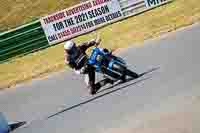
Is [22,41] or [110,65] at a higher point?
[110,65]

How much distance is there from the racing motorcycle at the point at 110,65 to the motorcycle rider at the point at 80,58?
165mm

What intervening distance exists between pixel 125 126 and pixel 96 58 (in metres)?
4.76

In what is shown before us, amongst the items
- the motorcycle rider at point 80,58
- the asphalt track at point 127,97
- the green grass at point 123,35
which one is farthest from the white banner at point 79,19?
the motorcycle rider at point 80,58

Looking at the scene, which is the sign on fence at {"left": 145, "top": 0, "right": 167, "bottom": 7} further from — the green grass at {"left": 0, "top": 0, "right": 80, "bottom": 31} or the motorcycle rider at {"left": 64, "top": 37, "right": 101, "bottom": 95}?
the motorcycle rider at {"left": 64, "top": 37, "right": 101, "bottom": 95}

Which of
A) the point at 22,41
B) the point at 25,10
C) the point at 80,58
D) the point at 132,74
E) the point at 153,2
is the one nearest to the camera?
the point at 132,74

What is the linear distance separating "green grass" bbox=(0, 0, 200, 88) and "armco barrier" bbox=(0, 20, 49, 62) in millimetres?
648

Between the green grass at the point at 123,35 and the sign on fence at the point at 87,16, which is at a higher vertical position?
the sign on fence at the point at 87,16

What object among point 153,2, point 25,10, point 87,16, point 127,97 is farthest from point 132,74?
point 25,10

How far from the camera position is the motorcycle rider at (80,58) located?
719 inches

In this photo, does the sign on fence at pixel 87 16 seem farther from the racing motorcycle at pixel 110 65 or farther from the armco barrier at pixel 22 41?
the racing motorcycle at pixel 110 65

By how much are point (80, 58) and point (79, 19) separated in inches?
559

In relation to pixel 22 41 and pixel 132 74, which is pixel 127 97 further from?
pixel 22 41

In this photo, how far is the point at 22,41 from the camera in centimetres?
3297

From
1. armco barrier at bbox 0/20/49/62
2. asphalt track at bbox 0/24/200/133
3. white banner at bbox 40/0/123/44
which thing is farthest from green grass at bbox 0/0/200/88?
asphalt track at bbox 0/24/200/133
